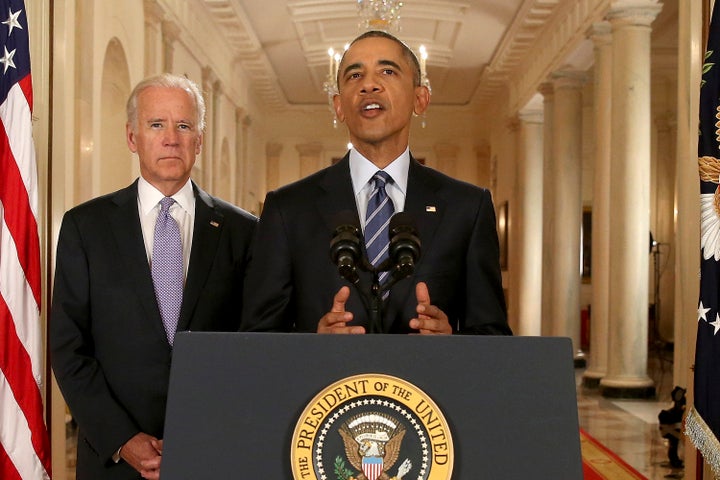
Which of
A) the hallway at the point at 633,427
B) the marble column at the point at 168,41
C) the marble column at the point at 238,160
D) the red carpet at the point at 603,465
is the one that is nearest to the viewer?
the red carpet at the point at 603,465

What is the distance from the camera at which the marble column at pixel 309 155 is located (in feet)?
90.1

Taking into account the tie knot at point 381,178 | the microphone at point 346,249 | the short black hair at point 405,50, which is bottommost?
the microphone at point 346,249

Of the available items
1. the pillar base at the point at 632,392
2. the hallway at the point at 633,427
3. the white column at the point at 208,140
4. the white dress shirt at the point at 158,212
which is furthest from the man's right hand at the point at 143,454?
the white column at the point at 208,140

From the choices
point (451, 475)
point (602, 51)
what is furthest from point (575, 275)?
point (451, 475)

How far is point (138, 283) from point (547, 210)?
14320mm

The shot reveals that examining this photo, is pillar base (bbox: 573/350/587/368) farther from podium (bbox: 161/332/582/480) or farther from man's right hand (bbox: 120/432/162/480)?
podium (bbox: 161/332/582/480)

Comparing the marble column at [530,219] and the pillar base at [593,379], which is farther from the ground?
the marble column at [530,219]

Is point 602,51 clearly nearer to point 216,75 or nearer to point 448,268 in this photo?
point 216,75

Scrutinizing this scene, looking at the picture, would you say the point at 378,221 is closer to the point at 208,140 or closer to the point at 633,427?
the point at 633,427

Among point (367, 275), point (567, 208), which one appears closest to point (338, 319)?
point (367, 275)

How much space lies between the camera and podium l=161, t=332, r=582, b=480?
1823 millimetres

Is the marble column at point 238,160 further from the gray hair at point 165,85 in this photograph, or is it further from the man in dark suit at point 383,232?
the man in dark suit at point 383,232

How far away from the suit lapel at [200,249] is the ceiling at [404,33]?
12184 millimetres

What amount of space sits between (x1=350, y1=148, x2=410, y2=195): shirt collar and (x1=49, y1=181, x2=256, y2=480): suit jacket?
60 centimetres
